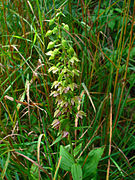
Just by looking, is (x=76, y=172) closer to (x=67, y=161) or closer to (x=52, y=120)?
(x=67, y=161)

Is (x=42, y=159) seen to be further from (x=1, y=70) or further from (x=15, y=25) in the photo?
(x=15, y=25)

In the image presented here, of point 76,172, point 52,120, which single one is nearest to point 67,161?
point 76,172

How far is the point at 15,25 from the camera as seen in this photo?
2.51 m

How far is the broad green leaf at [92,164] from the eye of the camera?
5.55ft

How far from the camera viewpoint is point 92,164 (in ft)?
5.62

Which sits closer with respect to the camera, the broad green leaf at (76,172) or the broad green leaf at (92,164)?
the broad green leaf at (76,172)

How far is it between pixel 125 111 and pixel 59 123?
3.70 ft

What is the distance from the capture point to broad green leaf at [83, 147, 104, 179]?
1691 mm

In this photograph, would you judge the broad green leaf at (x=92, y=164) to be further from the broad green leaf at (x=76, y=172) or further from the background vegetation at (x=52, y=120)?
the broad green leaf at (x=76, y=172)

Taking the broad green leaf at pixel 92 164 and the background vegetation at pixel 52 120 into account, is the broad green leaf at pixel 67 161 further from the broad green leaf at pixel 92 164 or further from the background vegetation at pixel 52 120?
the broad green leaf at pixel 92 164

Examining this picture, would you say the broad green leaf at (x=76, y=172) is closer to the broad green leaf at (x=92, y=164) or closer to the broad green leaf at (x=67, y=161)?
the broad green leaf at (x=67, y=161)

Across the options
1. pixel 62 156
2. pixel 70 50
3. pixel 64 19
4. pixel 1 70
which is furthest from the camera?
pixel 64 19

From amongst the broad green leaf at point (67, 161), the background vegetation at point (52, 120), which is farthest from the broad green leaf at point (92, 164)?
the broad green leaf at point (67, 161)


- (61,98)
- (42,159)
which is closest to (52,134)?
(42,159)
